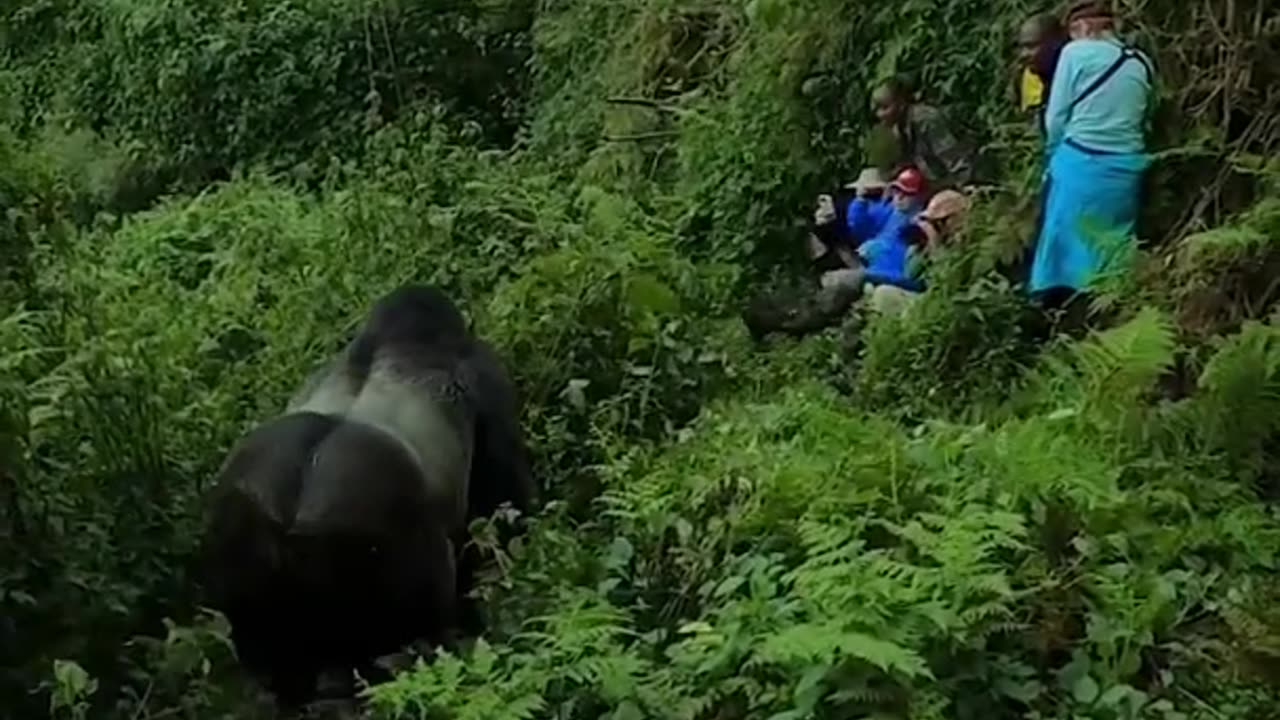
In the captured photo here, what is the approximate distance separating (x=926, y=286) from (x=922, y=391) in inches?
35.4

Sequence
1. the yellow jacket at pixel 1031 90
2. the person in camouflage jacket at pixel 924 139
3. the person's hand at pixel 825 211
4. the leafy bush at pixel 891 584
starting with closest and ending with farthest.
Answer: the leafy bush at pixel 891 584 → the yellow jacket at pixel 1031 90 → the person in camouflage jacket at pixel 924 139 → the person's hand at pixel 825 211

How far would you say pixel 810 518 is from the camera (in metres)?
5.01

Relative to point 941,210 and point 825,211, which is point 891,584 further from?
point 825,211

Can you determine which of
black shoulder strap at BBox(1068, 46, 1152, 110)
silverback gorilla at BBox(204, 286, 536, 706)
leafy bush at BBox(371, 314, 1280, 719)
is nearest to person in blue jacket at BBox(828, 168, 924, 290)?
black shoulder strap at BBox(1068, 46, 1152, 110)

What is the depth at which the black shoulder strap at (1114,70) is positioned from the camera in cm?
726

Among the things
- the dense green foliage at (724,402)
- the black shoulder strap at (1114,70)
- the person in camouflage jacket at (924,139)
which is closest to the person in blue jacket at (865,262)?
the person in camouflage jacket at (924,139)

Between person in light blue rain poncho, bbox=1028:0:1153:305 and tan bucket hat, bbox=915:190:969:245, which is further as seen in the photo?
tan bucket hat, bbox=915:190:969:245

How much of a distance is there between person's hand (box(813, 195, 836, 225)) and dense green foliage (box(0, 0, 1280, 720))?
235 millimetres

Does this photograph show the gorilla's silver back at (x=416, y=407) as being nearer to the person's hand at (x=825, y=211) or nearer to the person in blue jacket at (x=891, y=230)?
the person in blue jacket at (x=891, y=230)

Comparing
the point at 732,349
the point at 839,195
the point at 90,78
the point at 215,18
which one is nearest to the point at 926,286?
the point at 732,349

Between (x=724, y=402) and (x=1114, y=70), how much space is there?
1721mm

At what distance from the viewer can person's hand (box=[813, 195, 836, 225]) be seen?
9.44 metres

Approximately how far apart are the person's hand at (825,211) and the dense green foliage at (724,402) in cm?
23

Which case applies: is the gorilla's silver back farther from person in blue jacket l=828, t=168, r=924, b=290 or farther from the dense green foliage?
person in blue jacket l=828, t=168, r=924, b=290
